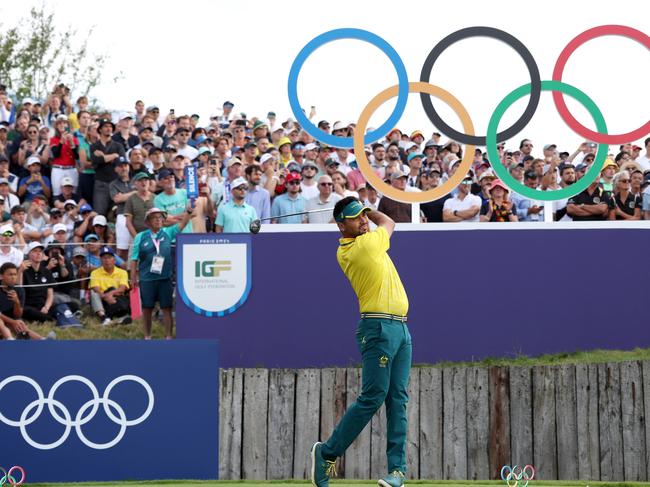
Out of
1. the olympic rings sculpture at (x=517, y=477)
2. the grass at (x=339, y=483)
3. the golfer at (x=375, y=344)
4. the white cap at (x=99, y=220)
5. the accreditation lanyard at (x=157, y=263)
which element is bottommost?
the grass at (x=339, y=483)

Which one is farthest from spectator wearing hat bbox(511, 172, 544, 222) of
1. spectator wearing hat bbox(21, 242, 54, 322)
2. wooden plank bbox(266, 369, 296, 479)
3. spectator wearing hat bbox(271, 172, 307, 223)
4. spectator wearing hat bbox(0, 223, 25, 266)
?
spectator wearing hat bbox(0, 223, 25, 266)

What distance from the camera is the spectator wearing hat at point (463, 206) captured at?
13530mm

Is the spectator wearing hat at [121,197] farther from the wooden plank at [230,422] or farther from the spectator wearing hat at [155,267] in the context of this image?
the wooden plank at [230,422]

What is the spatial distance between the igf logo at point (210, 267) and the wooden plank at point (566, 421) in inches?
165

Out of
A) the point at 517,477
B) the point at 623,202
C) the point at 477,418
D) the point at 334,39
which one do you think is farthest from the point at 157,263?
the point at 623,202

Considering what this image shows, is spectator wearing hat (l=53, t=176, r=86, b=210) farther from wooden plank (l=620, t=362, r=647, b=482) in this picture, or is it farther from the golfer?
the golfer

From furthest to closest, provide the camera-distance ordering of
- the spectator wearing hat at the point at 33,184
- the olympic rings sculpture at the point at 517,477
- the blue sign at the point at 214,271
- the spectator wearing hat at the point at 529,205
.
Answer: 1. the spectator wearing hat at the point at 33,184
2. the spectator wearing hat at the point at 529,205
3. the blue sign at the point at 214,271
4. the olympic rings sculpture at the point at 517,477

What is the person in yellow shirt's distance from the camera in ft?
45.7

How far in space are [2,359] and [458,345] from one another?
18.1ft

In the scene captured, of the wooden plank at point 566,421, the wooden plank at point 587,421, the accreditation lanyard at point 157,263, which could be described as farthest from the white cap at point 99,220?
the wooden plank at point 587,421

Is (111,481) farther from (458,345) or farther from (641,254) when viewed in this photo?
(641,254)

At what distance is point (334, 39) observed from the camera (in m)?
13.1

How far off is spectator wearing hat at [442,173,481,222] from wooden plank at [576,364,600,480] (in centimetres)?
342

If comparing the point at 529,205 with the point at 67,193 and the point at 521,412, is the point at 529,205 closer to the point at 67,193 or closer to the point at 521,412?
the point at 521,412
